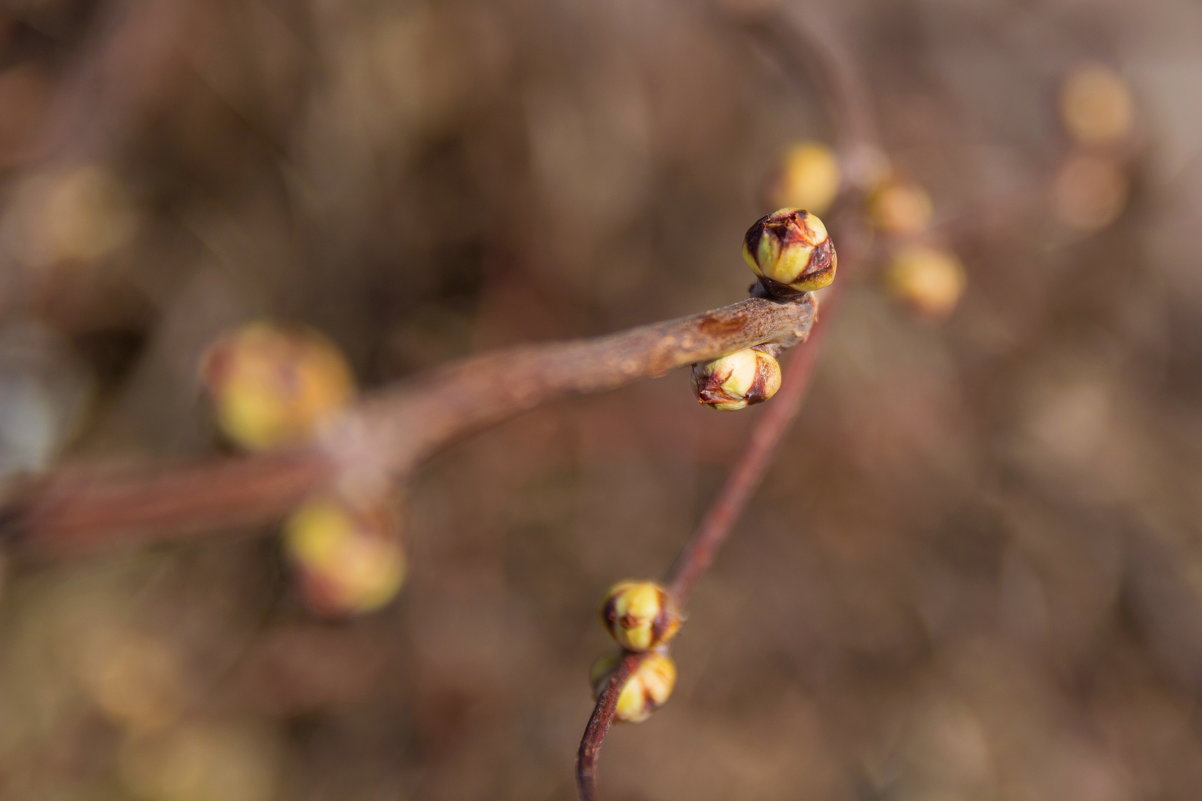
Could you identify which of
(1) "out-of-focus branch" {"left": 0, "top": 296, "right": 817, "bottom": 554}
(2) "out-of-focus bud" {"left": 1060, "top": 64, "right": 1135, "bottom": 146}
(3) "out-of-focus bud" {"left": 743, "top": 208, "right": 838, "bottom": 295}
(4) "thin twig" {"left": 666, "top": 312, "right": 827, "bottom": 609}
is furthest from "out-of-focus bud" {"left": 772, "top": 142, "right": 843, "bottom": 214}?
(2) "out-of-focus bud" {"left": 1060, "top": 64, "right": 1135, "bottom": 146}

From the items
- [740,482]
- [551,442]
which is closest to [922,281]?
[740,482]

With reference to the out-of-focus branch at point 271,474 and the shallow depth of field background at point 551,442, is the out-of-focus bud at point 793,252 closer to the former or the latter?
the out-of-focus branch at point 271,474

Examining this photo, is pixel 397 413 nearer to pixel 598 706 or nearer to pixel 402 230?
pixel 598 706

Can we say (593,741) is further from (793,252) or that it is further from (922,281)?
(922,281)

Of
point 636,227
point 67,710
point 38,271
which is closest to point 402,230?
point 636,227

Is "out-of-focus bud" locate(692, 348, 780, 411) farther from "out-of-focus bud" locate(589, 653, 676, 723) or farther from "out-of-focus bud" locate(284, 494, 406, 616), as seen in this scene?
"out-of-focus bud" locate(284, 494, 406, 616)
